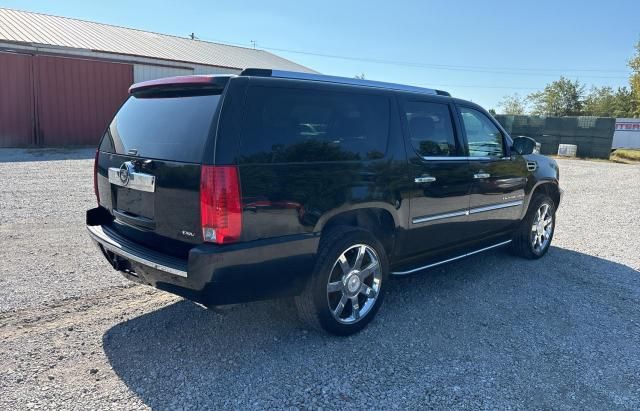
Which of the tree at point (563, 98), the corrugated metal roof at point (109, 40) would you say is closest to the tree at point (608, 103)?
the tree at point (563, 98)

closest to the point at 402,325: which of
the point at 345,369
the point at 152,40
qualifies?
the point at 345,369

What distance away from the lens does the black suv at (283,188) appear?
2.81 metres

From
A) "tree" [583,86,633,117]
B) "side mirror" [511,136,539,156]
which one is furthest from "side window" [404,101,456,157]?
"tree" [583,86,633,117]

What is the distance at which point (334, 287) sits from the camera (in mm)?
3469

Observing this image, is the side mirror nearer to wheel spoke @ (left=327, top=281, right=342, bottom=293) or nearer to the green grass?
wheel spoke @ (left=327, top=281, right=342, bottom=293)

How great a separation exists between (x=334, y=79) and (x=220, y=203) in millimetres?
1448

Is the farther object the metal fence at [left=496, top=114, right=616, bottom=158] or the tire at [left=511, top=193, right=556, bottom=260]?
the metal fence at [left=496, top=114, right=616, bottom=158]

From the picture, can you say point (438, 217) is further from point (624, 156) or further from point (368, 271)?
point (624, 156)

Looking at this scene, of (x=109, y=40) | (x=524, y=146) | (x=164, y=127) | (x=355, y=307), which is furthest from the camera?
(x=109, y=40)

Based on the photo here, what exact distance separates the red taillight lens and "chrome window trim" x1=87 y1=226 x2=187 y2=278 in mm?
323

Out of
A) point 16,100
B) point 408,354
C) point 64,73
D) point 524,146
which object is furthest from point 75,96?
point 408,354

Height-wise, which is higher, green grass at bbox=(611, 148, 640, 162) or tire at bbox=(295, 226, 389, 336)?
green grass at bbox=(611, 148, 640, 162)

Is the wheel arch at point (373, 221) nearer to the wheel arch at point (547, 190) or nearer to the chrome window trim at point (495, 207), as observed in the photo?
the chrome window trim at point (495, 207)

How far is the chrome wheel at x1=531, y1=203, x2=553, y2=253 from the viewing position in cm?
554
